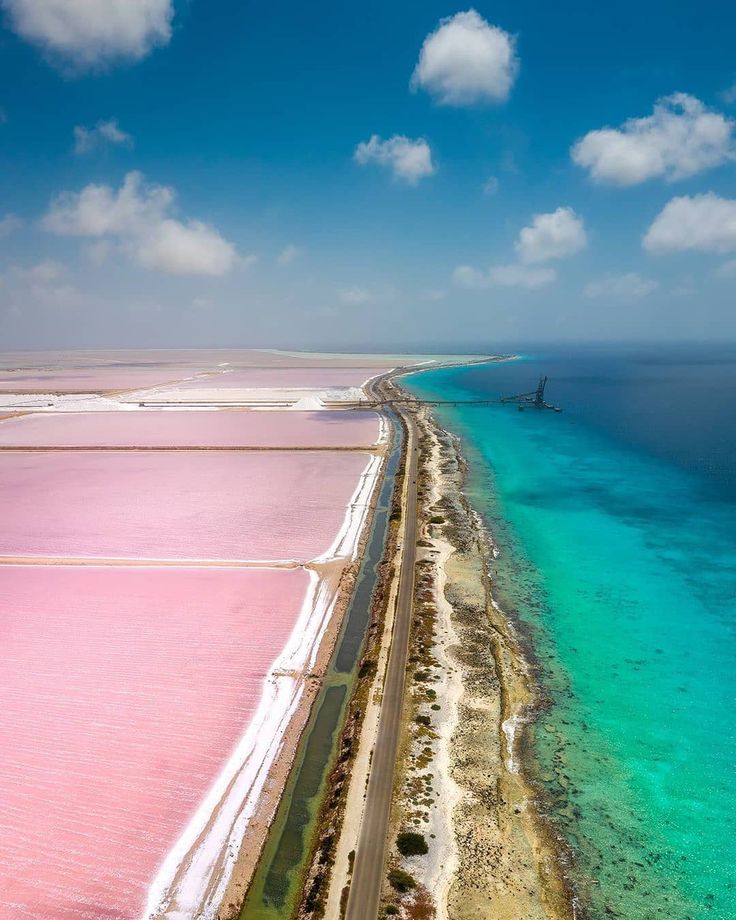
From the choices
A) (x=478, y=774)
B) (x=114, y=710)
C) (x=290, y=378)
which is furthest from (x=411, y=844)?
(x=290, y=378)

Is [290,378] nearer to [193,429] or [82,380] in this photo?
[82,380]

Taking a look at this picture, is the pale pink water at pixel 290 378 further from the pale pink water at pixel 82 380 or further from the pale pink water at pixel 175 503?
the pale pink water at pixel 175 503

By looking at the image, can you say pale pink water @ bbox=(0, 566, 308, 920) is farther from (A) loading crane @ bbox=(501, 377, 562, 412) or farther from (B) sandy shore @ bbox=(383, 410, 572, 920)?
(A) loading crane @ bbox=(501, 377, 562, 412)

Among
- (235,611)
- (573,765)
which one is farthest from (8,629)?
(573,765)

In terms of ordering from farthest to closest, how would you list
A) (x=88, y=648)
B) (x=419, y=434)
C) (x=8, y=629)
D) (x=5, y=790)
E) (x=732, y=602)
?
(x=419, y=434), (x=732, y=602), (x=8, y=629), (x=88, y=648), (x=5, y=790)

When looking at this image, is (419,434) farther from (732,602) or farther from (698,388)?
(698,388)

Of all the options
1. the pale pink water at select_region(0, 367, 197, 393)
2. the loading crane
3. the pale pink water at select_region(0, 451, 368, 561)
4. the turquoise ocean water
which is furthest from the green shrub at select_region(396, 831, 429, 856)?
the pale pink water at select_region(0, 367, 197, 393)
